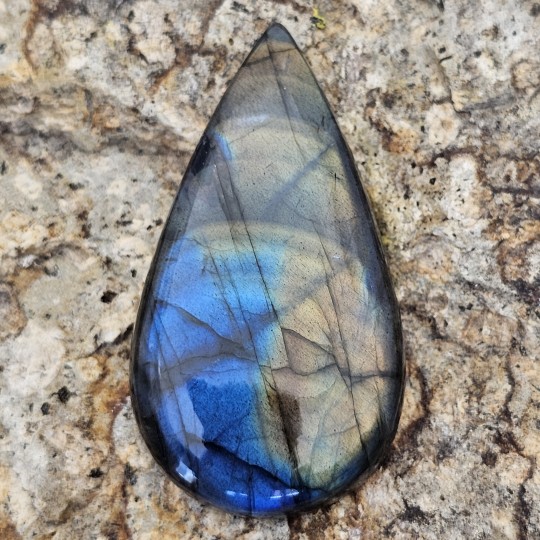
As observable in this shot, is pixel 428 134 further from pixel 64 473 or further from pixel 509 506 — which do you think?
pixel 64 473

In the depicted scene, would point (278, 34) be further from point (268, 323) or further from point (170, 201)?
point (268, 323)

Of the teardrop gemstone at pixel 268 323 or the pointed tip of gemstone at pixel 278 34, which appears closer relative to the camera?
the teardrop gemstone at pixel 268 323

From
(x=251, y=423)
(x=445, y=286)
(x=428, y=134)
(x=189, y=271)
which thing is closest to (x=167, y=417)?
(x=251, y=423)

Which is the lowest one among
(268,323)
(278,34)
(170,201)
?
(268,323)

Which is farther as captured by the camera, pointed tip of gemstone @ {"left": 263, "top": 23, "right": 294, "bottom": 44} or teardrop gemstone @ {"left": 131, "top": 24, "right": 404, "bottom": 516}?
pointed tip of gemstone @ {"left": 263, "top": 23, "right": 294, "bottom": 44}

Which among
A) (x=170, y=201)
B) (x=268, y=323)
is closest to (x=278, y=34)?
(x=170, y=201)
